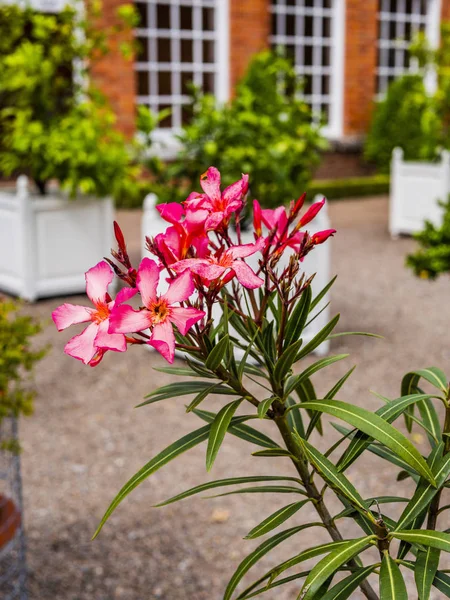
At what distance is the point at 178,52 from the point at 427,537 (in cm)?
1295

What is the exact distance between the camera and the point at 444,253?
495 cm

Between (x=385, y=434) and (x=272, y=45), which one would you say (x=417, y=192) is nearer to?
(x=272, y=45)

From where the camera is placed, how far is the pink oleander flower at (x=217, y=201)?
4.04 feet

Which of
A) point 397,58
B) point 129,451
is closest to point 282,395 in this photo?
point 129,451

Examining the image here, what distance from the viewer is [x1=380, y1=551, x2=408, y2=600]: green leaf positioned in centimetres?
116

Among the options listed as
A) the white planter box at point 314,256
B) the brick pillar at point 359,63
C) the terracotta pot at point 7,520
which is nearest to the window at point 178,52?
the brick pillar at point 359,63

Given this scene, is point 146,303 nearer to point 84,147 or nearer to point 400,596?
point 400,596

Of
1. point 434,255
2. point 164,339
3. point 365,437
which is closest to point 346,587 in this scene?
point 365,437

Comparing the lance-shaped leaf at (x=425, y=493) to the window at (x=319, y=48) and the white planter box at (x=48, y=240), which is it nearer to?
the white planter box at (x=48, y=240)

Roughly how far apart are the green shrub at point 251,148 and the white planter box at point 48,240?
1318 mm

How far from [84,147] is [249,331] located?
19.4 ft

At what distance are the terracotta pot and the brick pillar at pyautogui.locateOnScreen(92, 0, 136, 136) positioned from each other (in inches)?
A: 381

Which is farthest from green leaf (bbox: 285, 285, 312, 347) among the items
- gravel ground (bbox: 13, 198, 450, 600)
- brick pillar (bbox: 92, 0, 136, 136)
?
brick pillar (bbox: 92, 0, 136, 136)

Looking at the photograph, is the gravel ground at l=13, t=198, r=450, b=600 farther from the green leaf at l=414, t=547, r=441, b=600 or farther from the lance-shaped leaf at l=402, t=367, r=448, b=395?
the green leaf at l=414, t=547, r=441, b=600
